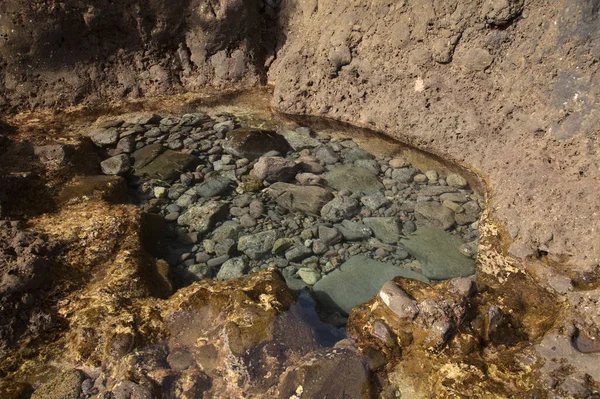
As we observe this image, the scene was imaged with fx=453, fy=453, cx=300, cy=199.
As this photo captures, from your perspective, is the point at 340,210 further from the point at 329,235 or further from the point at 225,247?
the point at 225,247

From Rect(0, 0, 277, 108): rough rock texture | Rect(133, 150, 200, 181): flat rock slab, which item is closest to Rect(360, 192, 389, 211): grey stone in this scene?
Rect(133, 150, 200, 181): flat rock slab

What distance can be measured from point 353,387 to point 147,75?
13.3 feet

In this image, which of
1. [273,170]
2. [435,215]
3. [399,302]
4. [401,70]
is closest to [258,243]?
[273,170]

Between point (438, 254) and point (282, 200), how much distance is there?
4.07 feet

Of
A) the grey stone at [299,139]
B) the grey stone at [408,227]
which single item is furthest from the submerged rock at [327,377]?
the grey stone at [299,139]

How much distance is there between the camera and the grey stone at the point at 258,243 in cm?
315

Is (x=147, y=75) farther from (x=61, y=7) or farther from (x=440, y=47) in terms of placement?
(x=440, y=47)

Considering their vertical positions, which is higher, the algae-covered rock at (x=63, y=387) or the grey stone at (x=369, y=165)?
the grey stone at (x=369, y=165)

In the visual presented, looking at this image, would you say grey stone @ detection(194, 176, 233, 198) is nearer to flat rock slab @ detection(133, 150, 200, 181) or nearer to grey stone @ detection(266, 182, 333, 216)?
flat rock slab @ detection(133, 150, 200, 181)

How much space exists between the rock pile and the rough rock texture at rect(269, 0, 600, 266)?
35 centimetres

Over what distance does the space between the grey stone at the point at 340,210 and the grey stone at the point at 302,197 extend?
61mm

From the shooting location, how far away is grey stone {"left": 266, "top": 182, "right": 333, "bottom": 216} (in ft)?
11.5

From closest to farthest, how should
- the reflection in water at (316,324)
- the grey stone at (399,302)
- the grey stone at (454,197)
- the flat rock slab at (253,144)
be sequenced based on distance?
the grey stone at (399,302)
the reflection in water at (316,324)
the grey stone at (454,197)
the flat rock slab at (253,144)

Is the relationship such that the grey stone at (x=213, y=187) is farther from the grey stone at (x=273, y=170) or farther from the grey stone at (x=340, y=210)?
the grey stone at (x=340, y=210)
